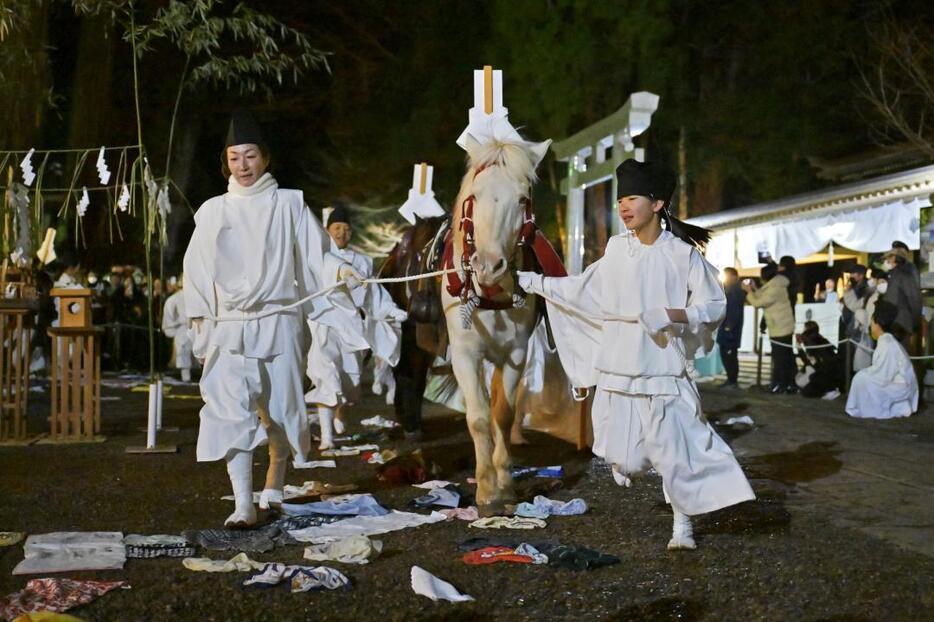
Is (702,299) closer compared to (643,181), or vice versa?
(702,299)

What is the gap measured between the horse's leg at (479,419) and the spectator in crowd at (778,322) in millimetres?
9582

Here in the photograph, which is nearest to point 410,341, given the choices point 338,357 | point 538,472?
point 338,357

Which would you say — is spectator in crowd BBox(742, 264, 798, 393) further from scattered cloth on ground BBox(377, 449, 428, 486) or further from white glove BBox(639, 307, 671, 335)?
white glove BBox(639, 307, 671, 335)

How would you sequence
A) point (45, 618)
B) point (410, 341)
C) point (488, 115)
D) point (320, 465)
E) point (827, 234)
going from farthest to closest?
1. point (827, 234)
2. point (410, 341)
3. point (320, 465)
4. point (488, 115)
5. point (45, 618)

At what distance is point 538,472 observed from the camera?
7.68 meters

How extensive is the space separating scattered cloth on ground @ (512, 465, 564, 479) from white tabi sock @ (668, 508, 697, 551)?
2257mm

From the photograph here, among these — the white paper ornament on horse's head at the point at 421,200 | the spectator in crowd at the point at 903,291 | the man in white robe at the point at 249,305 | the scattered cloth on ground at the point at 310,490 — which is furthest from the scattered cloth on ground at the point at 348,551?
the spectator in crowd at the point at 903,291

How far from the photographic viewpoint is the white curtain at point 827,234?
14.6 metres

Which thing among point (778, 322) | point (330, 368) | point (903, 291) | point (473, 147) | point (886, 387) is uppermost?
point (473, 147)

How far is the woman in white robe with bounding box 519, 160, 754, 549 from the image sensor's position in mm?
5238

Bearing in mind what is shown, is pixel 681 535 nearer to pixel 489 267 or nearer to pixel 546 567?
pixel 546 567

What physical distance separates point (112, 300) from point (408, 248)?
12194 millimetres

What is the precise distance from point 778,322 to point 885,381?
9.64 feet

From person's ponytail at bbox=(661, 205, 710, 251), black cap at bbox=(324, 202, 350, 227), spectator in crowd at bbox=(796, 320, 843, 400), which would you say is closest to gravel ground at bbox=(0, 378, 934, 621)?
person's ponytail at bbox=(661, 205, 710, 251)
